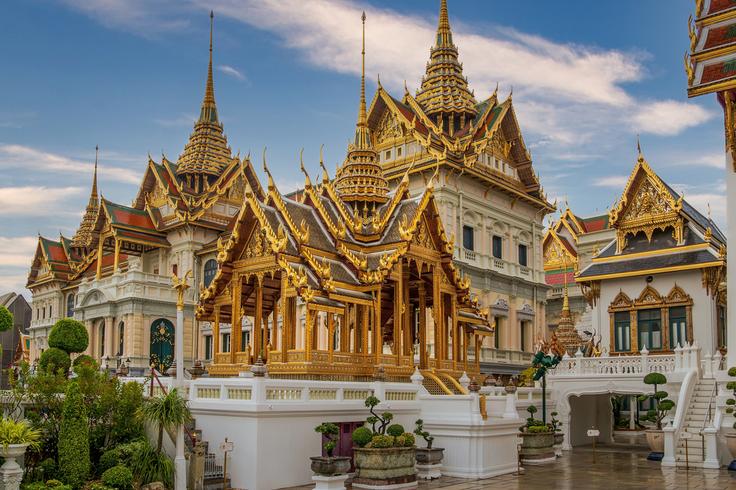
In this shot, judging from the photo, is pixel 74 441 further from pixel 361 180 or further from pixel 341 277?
pixel 361 180

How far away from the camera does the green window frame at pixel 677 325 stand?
95.1 feet

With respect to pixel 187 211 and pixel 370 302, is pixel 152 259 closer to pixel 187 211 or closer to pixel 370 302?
pixel 187 211

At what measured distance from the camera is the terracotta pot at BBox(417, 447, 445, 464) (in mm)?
15898

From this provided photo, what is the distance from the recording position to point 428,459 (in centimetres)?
1589

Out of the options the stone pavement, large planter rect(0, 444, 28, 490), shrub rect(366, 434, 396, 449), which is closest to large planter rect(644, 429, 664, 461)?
the stone pavement

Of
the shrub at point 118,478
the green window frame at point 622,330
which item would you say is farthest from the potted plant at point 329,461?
the green window frame at point 622,330

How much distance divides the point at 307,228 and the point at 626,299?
17.6m

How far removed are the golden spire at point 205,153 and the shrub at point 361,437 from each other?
37.8 m

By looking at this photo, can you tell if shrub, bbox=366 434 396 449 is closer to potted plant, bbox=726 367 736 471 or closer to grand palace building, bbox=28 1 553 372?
potted plant, bbox=726 367 736 471

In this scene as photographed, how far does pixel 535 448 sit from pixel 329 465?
755 cm

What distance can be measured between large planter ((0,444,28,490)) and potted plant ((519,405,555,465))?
11.5 metres

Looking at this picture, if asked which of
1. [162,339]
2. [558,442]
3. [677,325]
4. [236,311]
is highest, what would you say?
[236,311]

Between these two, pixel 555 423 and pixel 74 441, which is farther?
pixel 555 423

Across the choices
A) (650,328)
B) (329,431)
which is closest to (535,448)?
(329,431)
